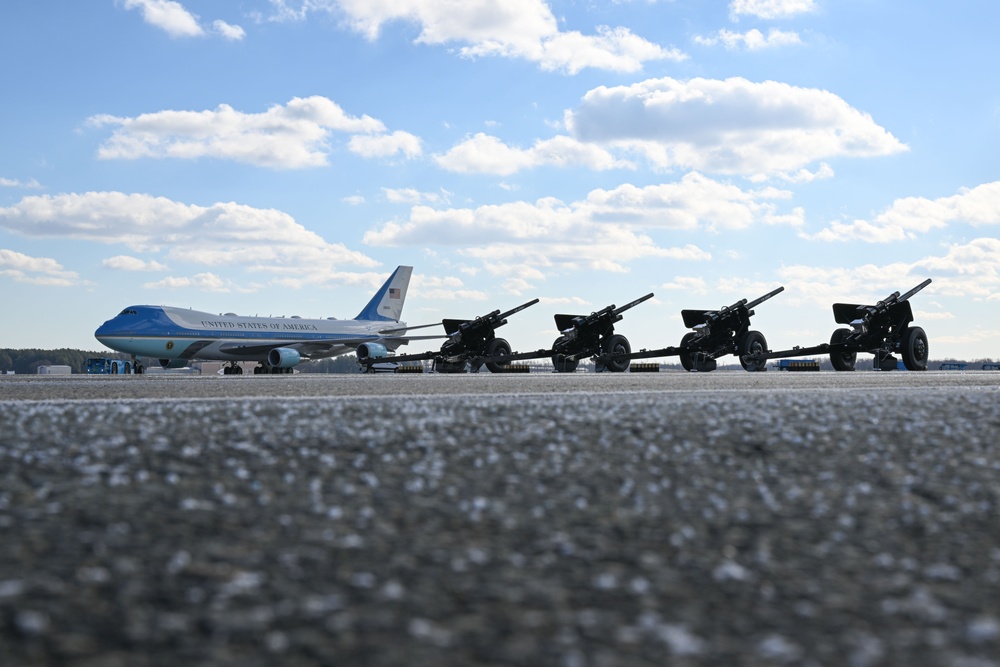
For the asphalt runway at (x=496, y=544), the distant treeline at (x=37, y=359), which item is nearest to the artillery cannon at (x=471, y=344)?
the asphalt runway at (x=496, y=544)

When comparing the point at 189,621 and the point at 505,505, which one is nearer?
the point at 189,621

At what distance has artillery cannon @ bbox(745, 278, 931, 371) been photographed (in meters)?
29.4

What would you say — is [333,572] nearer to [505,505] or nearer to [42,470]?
[505,505]

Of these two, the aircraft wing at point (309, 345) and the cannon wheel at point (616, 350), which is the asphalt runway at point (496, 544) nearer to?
the cannon wheel at point (616, 350)

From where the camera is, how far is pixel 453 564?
3.85m

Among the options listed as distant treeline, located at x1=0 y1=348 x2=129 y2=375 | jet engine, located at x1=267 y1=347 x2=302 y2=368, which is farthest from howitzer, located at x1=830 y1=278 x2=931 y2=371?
distant treeline, located at x1=0 y1=348 x2=129 y2=375

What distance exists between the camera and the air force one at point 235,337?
140 feet

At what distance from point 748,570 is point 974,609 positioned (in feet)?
2.86

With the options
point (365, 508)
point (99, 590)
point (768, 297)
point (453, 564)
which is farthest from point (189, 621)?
point (768, 297)

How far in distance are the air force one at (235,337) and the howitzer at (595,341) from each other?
10.5 metres

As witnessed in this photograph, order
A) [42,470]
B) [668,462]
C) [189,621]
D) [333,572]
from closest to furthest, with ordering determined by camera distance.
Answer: [189,621]
[333,572]
[42,470]
[668,462]

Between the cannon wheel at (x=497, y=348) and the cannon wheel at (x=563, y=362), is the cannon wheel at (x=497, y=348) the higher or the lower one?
the higher one

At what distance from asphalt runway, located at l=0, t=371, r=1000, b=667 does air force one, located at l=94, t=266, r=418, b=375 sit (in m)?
34.1

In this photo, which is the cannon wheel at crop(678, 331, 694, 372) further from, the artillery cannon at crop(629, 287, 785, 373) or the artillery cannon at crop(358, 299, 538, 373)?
the artillery cannon at crop(358, 299, 538, 373)
